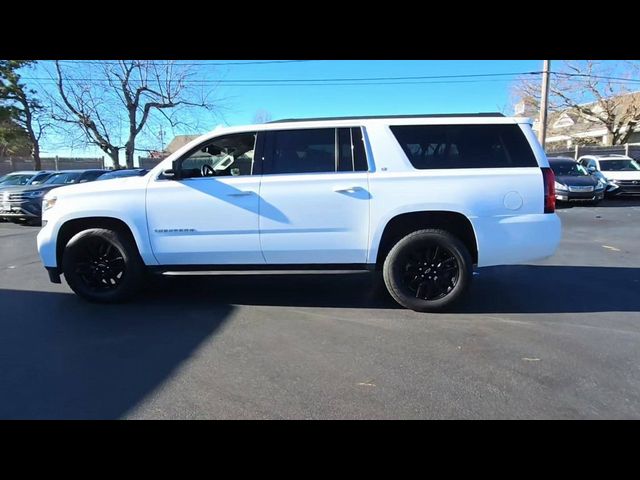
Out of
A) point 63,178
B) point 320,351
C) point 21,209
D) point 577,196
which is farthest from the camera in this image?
point 63,178

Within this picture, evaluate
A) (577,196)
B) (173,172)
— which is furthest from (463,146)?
(577,196)

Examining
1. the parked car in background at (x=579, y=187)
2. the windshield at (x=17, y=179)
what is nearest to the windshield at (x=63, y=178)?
the windshield at (x=17, y=179)

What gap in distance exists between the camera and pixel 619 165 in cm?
1748

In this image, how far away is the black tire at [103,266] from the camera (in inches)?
187

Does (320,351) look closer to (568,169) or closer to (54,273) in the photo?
(54,273)

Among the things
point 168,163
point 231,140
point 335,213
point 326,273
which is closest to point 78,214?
point 168,163

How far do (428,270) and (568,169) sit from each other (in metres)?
13.5

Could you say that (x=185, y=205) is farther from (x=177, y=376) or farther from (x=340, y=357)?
(x=340, y=357)

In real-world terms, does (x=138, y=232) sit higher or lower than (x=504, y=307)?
higher

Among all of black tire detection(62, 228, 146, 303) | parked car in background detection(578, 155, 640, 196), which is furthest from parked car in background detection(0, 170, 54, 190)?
parked car in background detection(578, 155, 640, 196)

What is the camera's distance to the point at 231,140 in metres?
4.81
